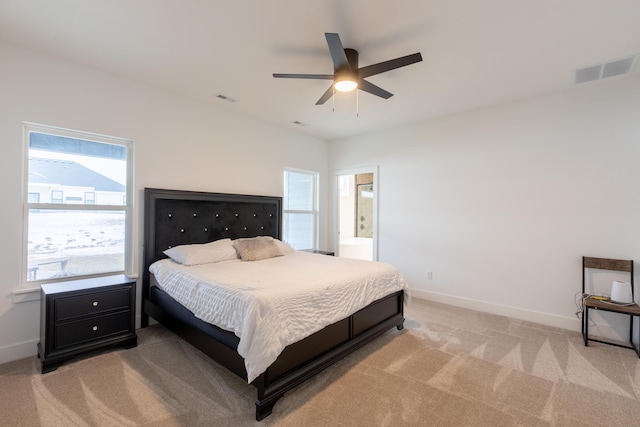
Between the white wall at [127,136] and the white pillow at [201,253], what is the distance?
526 millimetres

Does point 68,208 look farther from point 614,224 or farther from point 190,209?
point 614,224

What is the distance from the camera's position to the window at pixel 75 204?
2855 mm

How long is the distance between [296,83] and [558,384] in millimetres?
3721

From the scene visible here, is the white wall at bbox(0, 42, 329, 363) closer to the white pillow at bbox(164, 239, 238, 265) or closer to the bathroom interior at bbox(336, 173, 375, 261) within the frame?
the white pillow at bbox(164, 239, 238, 265)

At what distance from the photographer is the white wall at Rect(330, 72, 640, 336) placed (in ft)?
10.6

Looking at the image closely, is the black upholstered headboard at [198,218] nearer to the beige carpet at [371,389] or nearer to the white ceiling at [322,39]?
the beige carpet at [371,389]

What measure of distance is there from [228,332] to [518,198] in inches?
150

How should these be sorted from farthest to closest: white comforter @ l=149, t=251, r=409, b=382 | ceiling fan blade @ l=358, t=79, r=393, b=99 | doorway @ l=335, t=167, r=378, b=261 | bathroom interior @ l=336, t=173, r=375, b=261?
bathroom interior @ l=336, t=173, r=375, b=261 → doorway @ l=335, t=167, r=378, b=261 → ceiling fan blade @ l=358, t=79, r=393, b=99 → white comforter @ l=149, t=251, r=409, b=382

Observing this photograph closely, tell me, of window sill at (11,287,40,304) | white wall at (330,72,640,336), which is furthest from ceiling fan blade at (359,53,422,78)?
window sill at (11,287,40,304)

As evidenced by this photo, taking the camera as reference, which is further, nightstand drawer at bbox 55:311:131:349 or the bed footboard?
nightstand drawer at bbox 55:311:131:349

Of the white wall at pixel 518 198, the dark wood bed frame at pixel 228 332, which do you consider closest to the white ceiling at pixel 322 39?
the white wall at pixel 518 198

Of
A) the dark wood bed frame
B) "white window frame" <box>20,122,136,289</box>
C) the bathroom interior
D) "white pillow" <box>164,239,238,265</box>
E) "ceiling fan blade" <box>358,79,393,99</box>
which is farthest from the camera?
the bathroom interior

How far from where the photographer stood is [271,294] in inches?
82.4

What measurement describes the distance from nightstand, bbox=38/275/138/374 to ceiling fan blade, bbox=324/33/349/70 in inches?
111
